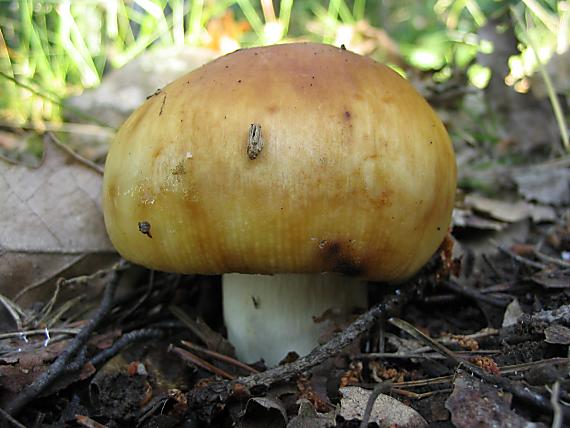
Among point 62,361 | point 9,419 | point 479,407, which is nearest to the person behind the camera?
point 479,407

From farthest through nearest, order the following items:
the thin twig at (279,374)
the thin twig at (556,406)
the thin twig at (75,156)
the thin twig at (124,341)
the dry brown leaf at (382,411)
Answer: the thin twig at (75,156)
the thin twig at (124,341)
the thin twig at (279,374)
the dry brown leaf at (382,411)
the thin twig at (556,406)

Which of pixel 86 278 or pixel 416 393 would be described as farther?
pixel 86 278

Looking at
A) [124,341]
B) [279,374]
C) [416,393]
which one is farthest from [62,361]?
[416,393]

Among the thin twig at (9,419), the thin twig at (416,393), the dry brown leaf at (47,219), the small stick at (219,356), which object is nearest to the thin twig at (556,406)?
the thin twig at (416,393)

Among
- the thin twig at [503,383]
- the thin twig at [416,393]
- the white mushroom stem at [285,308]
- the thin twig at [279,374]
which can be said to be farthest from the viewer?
the white mushroom stem at [285,308]

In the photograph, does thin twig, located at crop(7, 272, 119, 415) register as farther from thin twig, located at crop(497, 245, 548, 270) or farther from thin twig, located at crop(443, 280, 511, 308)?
thin twig, located at crop(497, 245, 548, 270)

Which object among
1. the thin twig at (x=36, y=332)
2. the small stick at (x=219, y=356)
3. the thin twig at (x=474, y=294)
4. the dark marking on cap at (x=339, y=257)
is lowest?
the small stick at (x=219, y=356)

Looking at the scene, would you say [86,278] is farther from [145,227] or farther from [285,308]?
[285,308]

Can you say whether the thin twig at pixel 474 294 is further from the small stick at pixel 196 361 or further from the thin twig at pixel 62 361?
the thin twig at pixel 62 361

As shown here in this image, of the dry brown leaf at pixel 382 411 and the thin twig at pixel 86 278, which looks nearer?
the dry brown leaf at pixel 382 411
